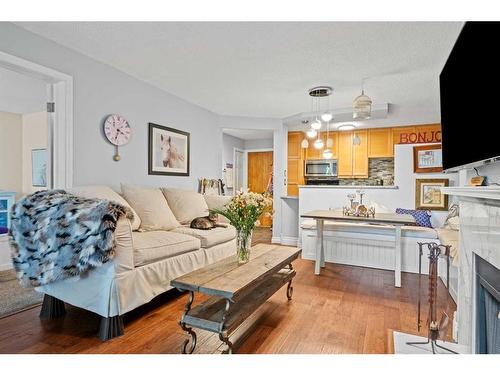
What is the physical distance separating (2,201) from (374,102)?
5.28m

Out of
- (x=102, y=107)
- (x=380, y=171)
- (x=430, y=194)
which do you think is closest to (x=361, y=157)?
(x=380, y=171)

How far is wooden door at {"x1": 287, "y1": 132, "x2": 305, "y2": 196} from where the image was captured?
586 centimetres

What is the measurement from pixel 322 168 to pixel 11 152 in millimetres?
5294

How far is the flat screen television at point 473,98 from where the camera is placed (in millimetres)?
1224

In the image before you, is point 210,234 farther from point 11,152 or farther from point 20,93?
point 11,152

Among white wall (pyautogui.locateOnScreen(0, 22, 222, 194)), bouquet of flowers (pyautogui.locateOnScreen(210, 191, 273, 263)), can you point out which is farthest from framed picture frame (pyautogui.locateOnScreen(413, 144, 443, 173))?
white wall (pyautogui.locateOnScreen(0, 22, 222, 194))

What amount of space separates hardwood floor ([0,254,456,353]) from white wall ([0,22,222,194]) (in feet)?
4.29

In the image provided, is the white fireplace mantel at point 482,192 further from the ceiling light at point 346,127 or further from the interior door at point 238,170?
the interior door at point 238,170

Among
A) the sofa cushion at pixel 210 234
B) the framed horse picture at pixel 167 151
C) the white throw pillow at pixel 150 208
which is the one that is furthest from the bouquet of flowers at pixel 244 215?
the framed horse picture at pixel 167 151

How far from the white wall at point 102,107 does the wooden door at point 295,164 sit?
8.36 feet

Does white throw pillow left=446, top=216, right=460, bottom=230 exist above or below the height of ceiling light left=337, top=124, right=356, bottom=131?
below

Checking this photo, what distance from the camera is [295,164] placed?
590cm

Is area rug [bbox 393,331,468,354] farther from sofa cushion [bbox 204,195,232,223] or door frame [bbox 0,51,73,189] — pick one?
door frame [bbox 0,51,73,189]
